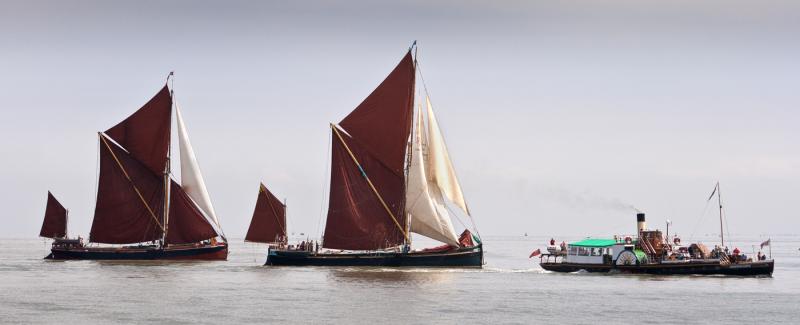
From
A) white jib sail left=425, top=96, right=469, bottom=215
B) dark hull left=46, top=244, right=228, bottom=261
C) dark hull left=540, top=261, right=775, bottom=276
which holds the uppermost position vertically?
white jib sail left=425, top=96, right=469, bottom=215

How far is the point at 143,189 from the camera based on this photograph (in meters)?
113

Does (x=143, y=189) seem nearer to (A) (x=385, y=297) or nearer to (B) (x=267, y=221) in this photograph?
(B) (x=267, y=221)

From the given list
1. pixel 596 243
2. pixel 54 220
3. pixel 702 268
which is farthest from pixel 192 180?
pixel 702 268

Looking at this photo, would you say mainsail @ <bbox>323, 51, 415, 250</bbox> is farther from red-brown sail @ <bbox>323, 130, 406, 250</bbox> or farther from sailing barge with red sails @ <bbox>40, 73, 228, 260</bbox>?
sailing barge with red sails @ <bbox>40, 73, 228, 260</bbox>

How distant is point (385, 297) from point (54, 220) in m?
70.4

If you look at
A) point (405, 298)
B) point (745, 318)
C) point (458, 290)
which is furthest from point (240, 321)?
point (745, 318)

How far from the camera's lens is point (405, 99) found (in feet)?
317

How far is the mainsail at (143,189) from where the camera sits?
11175 cm

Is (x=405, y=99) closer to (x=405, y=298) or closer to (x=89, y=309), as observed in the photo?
(x=405, y=298)

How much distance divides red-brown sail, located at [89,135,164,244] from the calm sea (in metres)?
17.6

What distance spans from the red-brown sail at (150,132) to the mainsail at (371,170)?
2693 cm

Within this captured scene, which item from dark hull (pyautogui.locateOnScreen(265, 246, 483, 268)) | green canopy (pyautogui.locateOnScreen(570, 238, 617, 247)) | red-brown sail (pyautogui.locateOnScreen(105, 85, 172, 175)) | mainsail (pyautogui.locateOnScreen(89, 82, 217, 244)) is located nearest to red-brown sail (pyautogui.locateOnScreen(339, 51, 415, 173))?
dark hull (pyautogui.locateOnScreen(265, 246, 483, 268))

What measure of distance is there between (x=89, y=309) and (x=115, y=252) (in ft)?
184

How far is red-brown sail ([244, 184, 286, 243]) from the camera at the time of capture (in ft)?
359
